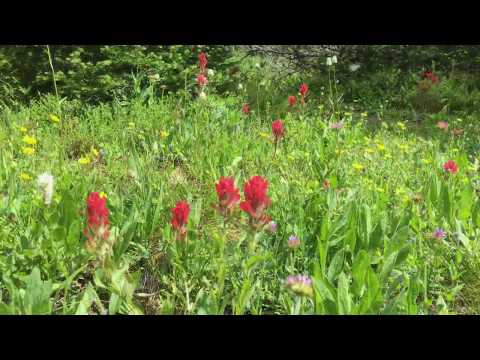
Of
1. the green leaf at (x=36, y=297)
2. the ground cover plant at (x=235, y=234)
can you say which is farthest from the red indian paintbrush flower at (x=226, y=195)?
the green leaf at (x=36, y=297)

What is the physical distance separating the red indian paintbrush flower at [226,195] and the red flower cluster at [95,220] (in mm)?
379

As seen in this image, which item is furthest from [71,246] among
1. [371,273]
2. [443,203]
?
[443,203]

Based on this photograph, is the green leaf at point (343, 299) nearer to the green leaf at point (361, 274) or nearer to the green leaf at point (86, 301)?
the green leaf at point (361, 274)

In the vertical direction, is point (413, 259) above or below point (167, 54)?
below

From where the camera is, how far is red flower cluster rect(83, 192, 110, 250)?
1.44m

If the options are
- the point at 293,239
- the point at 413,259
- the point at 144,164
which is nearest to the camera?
the point at 293,239

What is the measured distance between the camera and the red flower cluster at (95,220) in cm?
144

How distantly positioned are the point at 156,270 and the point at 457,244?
1.36 metres

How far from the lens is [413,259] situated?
80.9 inches

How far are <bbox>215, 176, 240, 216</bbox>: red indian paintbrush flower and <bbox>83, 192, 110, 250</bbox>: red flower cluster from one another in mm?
379

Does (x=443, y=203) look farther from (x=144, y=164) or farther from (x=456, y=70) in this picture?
(x=456, y=70)

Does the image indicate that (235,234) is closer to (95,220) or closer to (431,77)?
(95,220)

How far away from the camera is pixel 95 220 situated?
4.71ft

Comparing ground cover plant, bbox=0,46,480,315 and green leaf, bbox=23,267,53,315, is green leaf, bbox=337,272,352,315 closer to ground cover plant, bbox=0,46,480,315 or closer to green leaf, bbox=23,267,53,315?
ground cover plant, bbox=0,46,480,315
